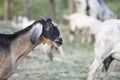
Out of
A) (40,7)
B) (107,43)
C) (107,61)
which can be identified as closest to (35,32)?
(107,43)

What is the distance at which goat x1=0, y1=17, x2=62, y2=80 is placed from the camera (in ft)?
25.5

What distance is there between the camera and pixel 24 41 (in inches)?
314

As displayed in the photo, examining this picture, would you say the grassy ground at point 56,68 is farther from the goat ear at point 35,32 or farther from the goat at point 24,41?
the goat ear at point 35,32

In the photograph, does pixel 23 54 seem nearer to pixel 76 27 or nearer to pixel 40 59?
pixel 40 59

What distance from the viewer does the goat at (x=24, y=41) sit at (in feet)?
25.5

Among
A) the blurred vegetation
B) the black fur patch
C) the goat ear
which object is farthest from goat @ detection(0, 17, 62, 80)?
the blurred vegetation

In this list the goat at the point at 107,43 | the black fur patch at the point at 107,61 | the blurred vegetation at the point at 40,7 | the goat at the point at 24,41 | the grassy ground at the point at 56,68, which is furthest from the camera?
the blurred vegetation at the point at 40,7

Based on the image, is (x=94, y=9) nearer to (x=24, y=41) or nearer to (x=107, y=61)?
(x=107, y=61)

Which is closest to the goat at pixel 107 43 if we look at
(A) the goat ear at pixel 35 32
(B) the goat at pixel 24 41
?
(B) the goat at pixel 24 41

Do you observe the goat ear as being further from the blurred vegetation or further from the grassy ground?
the blurred vegetation

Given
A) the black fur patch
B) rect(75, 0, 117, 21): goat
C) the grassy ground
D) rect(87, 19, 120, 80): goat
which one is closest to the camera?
rect(87, 19, 120, 80): goat

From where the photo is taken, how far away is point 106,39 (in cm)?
930

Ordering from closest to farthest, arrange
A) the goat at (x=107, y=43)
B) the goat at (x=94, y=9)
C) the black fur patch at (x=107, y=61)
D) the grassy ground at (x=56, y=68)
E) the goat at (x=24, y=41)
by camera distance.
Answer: the goat at (x=24, y=41), the goat at (x=107, y=43), the black fur patch at (x=107, y=61), the grassy ground at (x=56, y=68), the goat at (x=94, y=9)

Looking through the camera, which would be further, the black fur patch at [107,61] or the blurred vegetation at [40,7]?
the blurred vegetation at [40,7]
